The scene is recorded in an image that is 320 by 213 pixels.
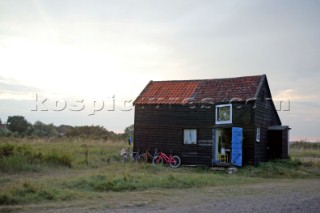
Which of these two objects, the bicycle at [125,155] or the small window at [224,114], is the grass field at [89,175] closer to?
the bicycle at [125,155]

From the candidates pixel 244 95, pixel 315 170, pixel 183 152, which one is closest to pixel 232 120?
pixel 244 95

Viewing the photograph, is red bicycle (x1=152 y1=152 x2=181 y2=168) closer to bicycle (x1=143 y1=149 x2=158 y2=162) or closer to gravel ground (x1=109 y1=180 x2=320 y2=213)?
bicycle (x1=143 y1=149 x2=158 y2=162)

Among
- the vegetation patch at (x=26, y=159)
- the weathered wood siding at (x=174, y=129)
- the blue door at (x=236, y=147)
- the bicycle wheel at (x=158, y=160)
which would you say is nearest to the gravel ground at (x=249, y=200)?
the blue door at (x=236, y=147)

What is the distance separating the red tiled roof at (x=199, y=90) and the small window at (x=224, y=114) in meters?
0.42

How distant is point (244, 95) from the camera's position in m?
25.1

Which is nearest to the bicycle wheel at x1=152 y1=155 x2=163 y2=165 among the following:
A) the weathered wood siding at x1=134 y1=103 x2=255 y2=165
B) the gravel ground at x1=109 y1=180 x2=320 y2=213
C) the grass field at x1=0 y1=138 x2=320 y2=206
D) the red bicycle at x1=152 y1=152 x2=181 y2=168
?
the red bicycle at x1=152 y1=152 x2=181 y2=168

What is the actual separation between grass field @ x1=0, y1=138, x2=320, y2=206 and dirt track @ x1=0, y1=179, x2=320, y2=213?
3.41ft

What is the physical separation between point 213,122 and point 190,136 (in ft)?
6.29

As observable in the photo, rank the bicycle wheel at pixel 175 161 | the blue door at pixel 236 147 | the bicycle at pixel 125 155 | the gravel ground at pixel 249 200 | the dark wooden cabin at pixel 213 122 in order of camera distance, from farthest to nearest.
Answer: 1. the bicycle at pixel 125 155
2. the bicycle wheel at pixel 175 161
3. the dark wooden cabin at pixel 213 122
4. the blue door at pixel 236 147
5. the gravel ground at pixel 249 200

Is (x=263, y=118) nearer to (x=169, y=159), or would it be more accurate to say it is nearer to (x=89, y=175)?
(x=169, y=159)

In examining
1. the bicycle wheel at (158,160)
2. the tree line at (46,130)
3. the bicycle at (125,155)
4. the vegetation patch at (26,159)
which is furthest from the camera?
the tree line at (46,130)

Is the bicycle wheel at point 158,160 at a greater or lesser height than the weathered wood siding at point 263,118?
lesser

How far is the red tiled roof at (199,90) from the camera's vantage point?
25656 millimetres

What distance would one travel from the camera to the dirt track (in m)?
11.1
